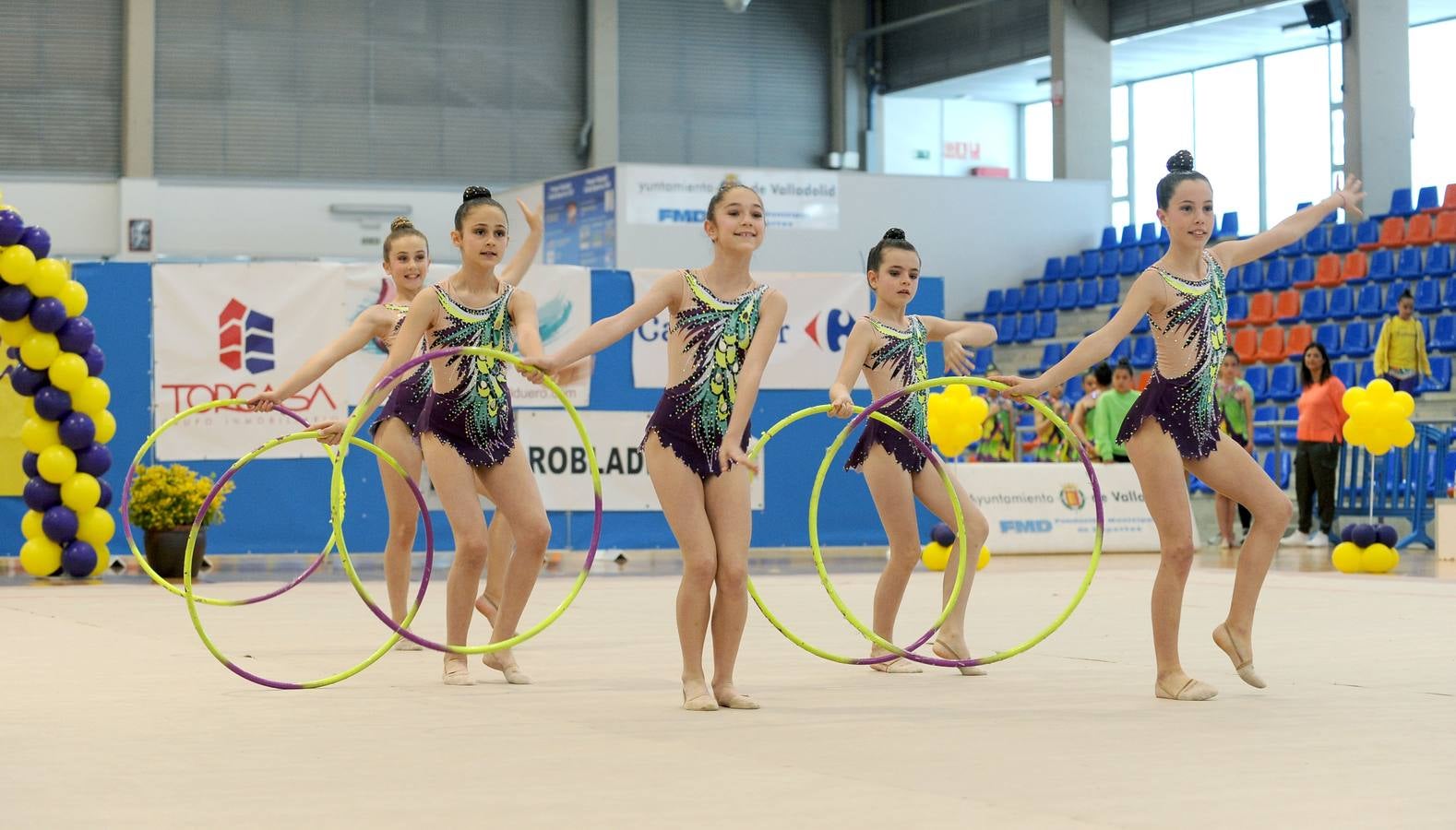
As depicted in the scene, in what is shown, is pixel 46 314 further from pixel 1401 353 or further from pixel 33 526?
pixel 1401 353

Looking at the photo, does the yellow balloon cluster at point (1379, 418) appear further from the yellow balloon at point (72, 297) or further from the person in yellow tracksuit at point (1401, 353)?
the yellow balloon at point (72, 297)

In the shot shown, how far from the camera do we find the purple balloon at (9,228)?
34.4ft

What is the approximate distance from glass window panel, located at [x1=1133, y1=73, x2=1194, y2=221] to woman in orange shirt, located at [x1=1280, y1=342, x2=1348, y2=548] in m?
13.5

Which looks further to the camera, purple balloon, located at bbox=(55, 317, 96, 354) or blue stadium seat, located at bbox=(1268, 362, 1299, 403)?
blue stadium seat, located at bbox=(1268, 362, 1299, 403)

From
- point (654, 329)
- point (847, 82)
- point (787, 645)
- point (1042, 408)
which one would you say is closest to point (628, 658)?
point (787, 645)

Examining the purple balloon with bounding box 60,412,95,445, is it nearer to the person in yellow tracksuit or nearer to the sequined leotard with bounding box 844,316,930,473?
the sequined leotard with bounding box 844,316,930,473

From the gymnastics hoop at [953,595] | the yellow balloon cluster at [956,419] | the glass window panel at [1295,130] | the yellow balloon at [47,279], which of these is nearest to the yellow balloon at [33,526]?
the yellow balloon at [47,279]

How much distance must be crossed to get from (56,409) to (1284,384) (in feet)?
43.4

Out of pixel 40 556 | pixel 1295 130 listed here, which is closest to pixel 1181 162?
pixel 40 556

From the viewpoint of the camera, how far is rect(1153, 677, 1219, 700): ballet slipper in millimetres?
5164

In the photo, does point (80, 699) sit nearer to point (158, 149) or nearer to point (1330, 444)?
point (1330, 444)

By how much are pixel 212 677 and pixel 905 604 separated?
13.7 ft

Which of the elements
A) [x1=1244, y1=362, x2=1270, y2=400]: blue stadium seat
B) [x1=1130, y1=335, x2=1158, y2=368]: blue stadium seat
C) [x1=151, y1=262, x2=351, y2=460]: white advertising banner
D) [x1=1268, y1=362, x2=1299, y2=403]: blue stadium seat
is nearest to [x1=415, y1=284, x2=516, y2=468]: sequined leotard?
[x1=151, y1=262, x2=351, y2=460]: white advertising banner

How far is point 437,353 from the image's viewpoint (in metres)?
5.44
